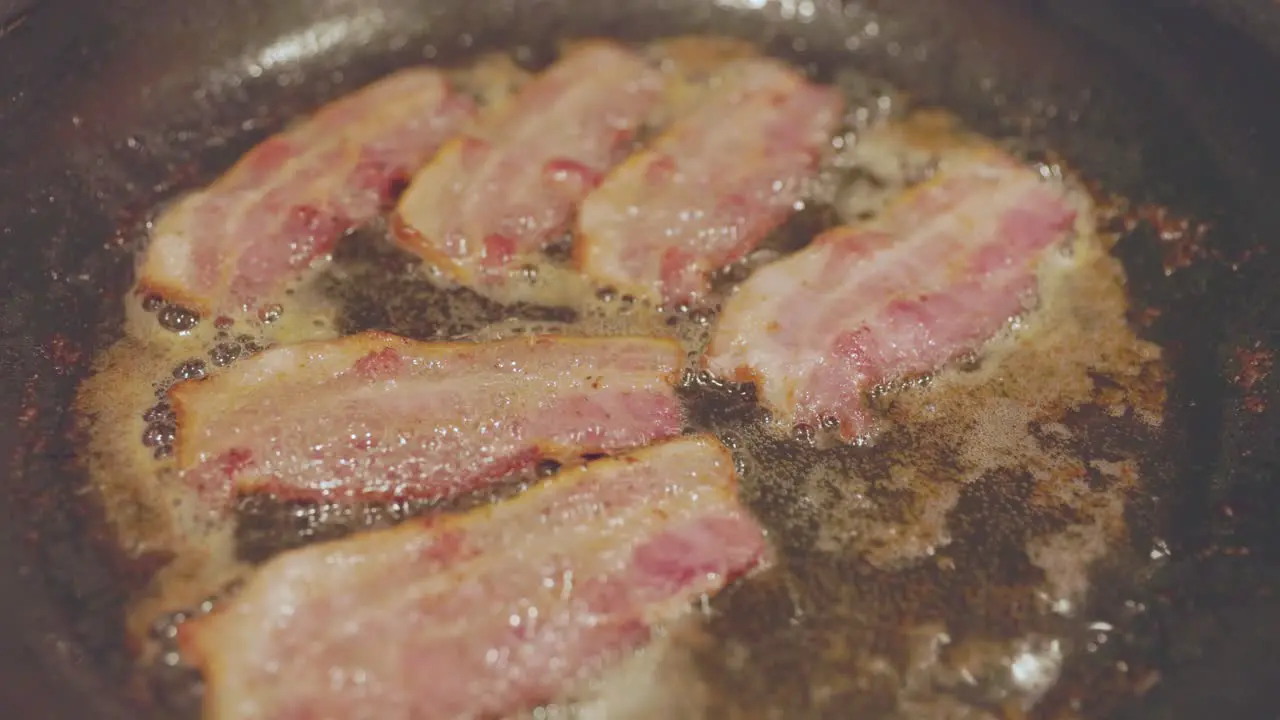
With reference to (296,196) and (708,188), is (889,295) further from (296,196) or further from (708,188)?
(296,196)

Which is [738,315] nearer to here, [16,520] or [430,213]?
[430,213]

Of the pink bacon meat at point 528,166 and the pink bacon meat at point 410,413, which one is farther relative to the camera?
the pink bacon meat at point 528,166

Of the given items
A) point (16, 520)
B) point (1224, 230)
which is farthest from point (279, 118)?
point (1224, 230)

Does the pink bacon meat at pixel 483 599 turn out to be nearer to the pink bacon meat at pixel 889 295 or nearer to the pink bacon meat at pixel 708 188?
the pink bacon meat at pixel 889 295

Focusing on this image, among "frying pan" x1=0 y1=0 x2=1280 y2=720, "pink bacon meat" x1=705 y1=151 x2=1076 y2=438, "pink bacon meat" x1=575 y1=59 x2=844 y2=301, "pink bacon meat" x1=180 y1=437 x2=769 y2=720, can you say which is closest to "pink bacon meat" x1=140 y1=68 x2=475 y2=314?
"frying pan" x1=0 y1=0 x2=1280 y2=720

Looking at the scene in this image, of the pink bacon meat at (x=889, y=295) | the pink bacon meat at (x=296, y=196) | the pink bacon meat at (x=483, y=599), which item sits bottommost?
the pink bacon meat at (x=483, y=599)

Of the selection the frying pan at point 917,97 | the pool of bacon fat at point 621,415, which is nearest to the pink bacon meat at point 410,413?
the pool of bacon fat at point 621,415
